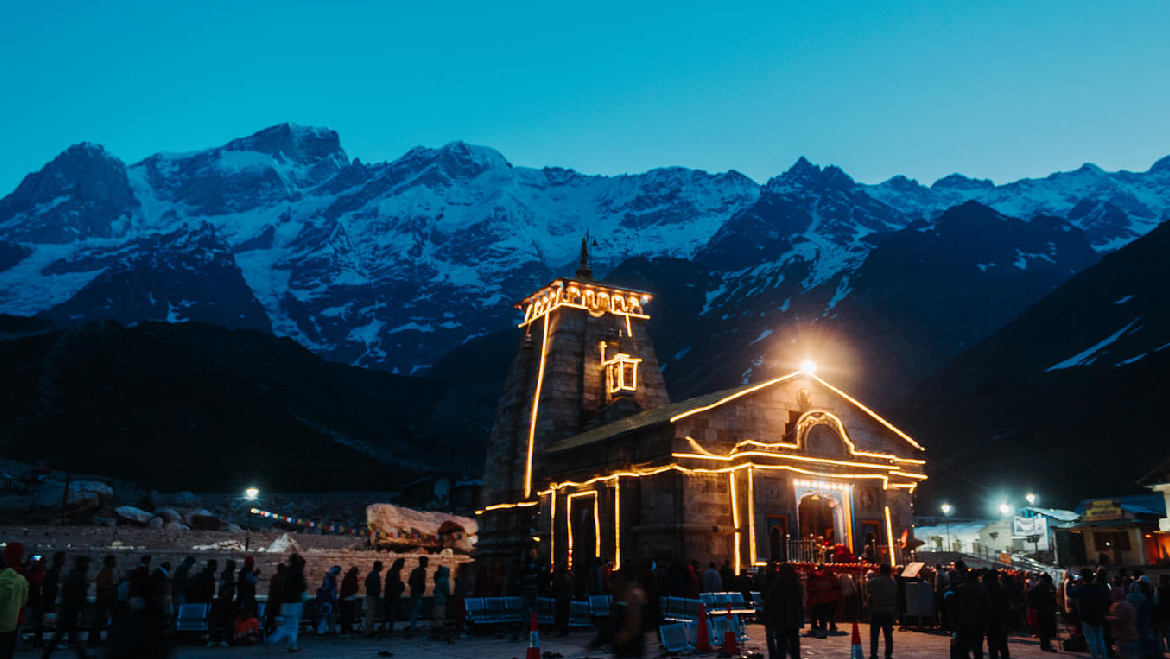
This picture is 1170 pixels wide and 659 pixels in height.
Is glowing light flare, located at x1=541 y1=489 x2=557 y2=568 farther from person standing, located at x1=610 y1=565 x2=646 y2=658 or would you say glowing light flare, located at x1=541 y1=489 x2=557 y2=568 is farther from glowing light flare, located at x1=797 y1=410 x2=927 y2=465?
person standing, located at x1=610 y1=565 x2=646 y2=658

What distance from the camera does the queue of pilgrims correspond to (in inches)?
444


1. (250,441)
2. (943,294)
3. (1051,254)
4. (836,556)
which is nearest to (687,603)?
(836,556)

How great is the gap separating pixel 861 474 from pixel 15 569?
23234mm

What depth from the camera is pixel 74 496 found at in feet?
160

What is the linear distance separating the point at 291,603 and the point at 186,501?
5180 cm

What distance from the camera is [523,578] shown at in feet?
72.7

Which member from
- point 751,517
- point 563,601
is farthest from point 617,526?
point 563,601

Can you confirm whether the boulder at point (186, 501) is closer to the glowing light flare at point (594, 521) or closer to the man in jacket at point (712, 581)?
the glowing light flare at point (594, 521)

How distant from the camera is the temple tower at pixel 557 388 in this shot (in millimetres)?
33781

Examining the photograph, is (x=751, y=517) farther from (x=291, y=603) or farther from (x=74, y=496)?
(x=74, y=496)

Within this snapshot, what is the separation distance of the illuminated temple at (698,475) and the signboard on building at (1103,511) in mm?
23955

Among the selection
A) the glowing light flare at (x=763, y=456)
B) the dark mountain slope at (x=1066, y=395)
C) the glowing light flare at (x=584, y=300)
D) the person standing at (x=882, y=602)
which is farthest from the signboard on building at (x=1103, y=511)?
the person standing at (x=882, y=602)

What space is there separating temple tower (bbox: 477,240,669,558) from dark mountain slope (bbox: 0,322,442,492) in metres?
48.9

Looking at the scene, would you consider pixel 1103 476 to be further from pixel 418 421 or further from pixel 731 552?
pixel 418 421
